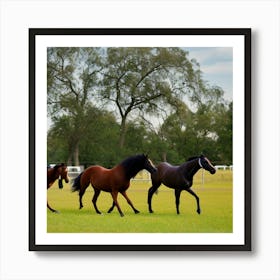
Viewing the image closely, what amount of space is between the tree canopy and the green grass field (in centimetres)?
20

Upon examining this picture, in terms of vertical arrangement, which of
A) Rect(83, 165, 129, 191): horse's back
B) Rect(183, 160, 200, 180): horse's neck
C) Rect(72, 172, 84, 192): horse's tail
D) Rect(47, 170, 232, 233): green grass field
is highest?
Rect(183, 160, 200, 180): horse's neck

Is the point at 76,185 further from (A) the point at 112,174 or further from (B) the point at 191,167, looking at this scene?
(B) the point at 191,167

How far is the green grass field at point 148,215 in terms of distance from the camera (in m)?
4.21

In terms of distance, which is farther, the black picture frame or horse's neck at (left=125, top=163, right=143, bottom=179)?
horse's neck at (left=125, top=163, right=143, bottom=179)

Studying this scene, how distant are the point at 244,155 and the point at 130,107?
77 cm

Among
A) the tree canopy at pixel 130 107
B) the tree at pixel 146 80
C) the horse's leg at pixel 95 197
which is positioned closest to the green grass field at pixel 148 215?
the horse's leg at pixel 95 197

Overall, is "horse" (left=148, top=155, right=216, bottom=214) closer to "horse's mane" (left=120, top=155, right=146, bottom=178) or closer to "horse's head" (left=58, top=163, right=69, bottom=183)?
"horse's mane" (left=120, top=155, right=146, bottom=178)

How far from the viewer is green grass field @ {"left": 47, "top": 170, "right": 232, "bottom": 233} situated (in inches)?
166

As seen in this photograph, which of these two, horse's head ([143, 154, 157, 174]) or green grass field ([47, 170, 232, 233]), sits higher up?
horse's head ([143, 154, 157, 174])

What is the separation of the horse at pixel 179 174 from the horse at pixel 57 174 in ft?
1.77

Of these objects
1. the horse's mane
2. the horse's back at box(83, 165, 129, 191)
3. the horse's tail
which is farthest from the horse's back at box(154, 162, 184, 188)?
the horse's tail
